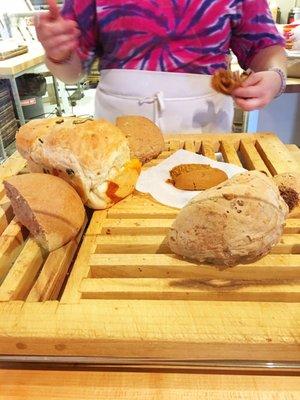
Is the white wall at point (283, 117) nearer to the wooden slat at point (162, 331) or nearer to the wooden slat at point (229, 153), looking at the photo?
the wooden slat at point (229, 153)

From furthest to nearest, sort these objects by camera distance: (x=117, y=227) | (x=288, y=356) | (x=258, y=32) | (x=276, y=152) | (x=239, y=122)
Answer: (x=239, y=122)
(x=258, y=32)
(x=276, y=152)
(x=117, y=227)
(x=288, y=356)

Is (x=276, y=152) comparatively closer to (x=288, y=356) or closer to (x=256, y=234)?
(x=256, y=234)

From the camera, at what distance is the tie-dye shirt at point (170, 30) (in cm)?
106

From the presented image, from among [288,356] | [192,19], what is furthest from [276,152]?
[288,356]

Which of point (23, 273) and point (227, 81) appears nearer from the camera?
point (23, 273)

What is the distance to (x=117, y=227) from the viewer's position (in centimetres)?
75

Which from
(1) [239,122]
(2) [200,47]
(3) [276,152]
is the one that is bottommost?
(1) [239,122]

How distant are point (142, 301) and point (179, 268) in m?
0.09

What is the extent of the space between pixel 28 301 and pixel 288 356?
0.37 m

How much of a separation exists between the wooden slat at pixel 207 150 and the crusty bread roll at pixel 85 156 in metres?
0.25

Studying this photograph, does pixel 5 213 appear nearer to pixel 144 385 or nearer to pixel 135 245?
pixel 135 245

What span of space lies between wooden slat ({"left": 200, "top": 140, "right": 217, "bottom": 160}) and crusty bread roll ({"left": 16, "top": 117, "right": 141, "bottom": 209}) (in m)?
0.25

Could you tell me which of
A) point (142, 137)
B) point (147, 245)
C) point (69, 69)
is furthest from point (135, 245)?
point (69, 69)

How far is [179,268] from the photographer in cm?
63
